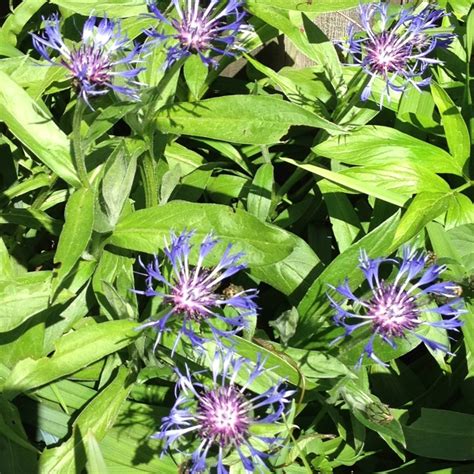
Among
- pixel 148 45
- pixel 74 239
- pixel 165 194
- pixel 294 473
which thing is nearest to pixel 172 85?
pixel 148 45

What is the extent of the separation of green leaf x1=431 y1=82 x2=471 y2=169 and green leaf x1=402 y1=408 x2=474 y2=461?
0.71m

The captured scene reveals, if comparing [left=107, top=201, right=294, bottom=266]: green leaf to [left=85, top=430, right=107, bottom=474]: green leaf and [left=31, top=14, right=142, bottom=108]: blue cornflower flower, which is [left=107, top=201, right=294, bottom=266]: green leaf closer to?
[left=31, top=14, right=142, bottom=108]: blue cornflower flower

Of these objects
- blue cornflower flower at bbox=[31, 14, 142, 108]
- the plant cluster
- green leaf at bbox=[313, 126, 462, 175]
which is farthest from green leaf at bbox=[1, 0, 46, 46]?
green leaf at bbox=[313, 126, 462, 175]

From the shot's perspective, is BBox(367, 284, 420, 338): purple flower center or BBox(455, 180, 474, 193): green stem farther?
BBox(455, 180, 474, 193): green stem

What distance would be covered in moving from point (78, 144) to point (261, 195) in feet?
2.05

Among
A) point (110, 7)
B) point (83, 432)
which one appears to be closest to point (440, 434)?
point (83, 432)

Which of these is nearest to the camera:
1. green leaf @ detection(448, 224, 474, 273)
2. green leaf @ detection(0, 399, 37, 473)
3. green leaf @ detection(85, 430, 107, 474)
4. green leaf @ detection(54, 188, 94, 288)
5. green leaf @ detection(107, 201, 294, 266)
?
green leaf @ detection(85, 430, 107, 474)

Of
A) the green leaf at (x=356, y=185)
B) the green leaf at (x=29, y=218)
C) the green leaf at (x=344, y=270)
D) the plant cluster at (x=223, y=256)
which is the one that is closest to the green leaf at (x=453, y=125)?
the plant cluster at (x=223, y=256)

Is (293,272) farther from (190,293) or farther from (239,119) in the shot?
(190,293)

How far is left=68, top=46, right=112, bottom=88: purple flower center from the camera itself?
134 cm

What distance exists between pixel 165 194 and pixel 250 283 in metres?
0.37

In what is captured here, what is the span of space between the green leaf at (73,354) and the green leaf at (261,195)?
1.81ft

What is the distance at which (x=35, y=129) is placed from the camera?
63.7 inches

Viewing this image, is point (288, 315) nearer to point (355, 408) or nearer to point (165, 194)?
point (355, 408)
